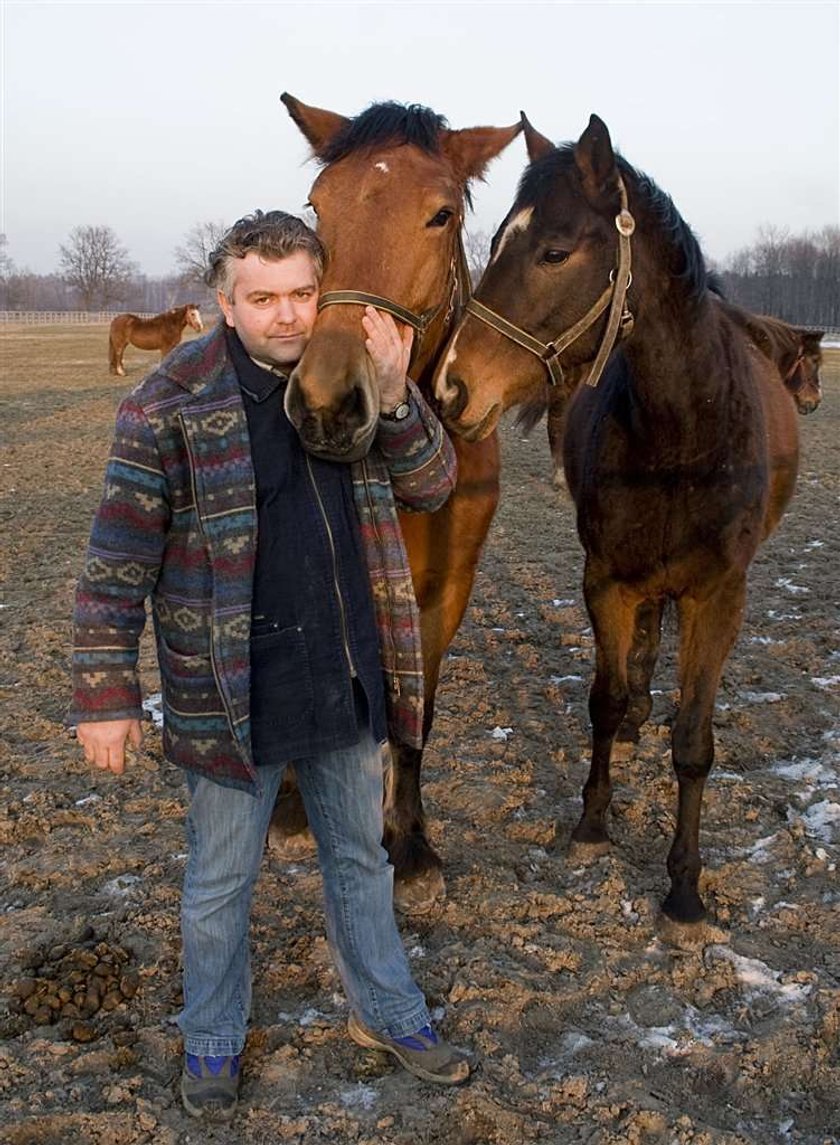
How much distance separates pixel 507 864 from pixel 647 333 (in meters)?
2.00

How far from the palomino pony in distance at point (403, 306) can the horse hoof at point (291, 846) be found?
0.05 feet

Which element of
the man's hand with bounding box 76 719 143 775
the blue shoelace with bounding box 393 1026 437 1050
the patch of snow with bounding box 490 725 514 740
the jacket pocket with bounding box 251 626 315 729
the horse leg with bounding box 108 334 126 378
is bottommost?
the blue shoelace with bounding box 393 1026 437 1050

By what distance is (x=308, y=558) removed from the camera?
2.12 m

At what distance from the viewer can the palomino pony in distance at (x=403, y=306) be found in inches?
81.0

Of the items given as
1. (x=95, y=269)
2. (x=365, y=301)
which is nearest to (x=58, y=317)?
(x=95, y=269)

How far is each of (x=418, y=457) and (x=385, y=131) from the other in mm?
1082

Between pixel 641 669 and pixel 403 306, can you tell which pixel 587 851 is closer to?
pixel 641 669

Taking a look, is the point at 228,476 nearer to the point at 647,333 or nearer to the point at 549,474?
the point at 647,333

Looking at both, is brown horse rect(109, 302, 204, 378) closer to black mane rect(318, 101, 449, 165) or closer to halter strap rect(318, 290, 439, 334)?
black mane rect(318, 101, 449, 165)

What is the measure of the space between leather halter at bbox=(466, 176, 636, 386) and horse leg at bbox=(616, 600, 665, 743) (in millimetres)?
1783

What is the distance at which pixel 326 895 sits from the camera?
2457 millimetres

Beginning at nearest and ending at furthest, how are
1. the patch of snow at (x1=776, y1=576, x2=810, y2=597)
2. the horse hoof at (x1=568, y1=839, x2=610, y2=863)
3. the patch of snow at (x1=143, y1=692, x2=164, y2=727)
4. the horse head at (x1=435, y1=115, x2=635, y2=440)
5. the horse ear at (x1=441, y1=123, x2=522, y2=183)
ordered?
the horse head at (x1=435, y1=115, x2=635, y2=440) → the horse ear at (x1=441, y1=123, x2=522, y2=183) → the horse hoof at (x1=568, y1=839, x2=610, y2=863) → the patch of snow at (x1=143, y1=692, x2=164, y2=727) → the patch of snow at (x1=776, y1=576, x2=810, y2=597)

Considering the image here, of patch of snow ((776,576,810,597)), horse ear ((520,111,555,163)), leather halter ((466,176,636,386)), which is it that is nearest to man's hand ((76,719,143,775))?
leather halter ((466,176,636,386))

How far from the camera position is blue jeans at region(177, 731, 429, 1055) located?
222 cm
